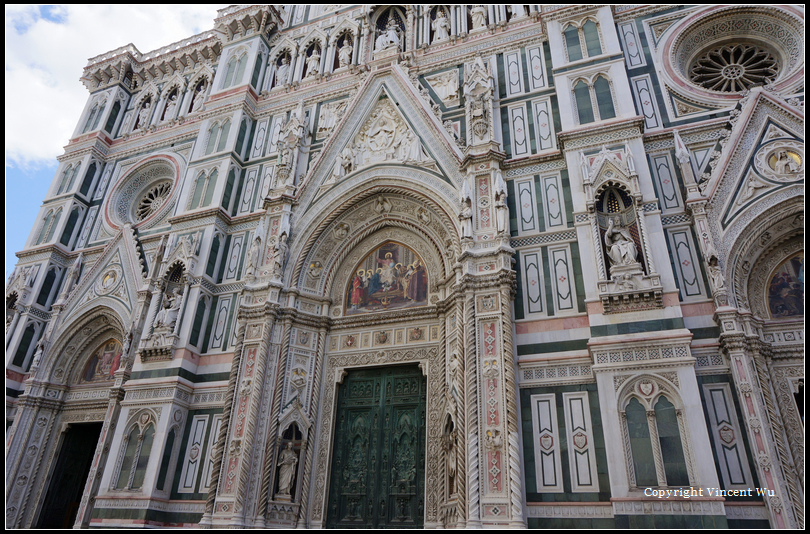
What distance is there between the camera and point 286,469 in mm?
11672

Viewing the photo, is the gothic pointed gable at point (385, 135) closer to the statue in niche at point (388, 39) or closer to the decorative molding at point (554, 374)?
the statue in niche at point (388, 39)

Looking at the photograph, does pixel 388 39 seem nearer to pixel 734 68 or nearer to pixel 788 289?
pixel 734 68

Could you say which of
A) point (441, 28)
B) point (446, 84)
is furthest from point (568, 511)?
point (441, 28)

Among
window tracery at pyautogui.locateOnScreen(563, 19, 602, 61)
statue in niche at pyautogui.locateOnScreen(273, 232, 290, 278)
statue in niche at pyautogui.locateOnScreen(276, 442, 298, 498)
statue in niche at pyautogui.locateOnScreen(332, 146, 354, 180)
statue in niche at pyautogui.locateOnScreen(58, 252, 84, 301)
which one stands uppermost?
window tracery at pyautogui.locateOnScreen(563, 19, 602, 61)

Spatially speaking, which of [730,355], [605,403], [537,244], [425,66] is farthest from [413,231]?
[730,355]

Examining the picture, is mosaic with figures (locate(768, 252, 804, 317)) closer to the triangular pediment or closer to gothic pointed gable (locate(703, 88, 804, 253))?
gothic pointed gable (locate(703, 88, 804, 253))

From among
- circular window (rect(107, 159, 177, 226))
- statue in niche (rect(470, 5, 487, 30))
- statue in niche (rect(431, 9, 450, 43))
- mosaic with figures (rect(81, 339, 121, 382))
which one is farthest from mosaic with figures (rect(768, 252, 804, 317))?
circular window (rect(107, 159, 177, 226))

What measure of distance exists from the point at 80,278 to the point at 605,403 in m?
15.8

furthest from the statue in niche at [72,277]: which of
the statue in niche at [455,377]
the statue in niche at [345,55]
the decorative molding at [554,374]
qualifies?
the decorative molding at [554,374]

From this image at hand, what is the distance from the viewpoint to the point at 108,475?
12.3 meters

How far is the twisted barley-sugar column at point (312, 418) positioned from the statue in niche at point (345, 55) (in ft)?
29.8

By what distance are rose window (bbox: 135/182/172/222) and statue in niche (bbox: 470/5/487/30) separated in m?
11.1

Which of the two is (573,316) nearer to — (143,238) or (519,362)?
(519,362)

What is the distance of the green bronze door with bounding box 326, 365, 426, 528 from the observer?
1120 centimetres
